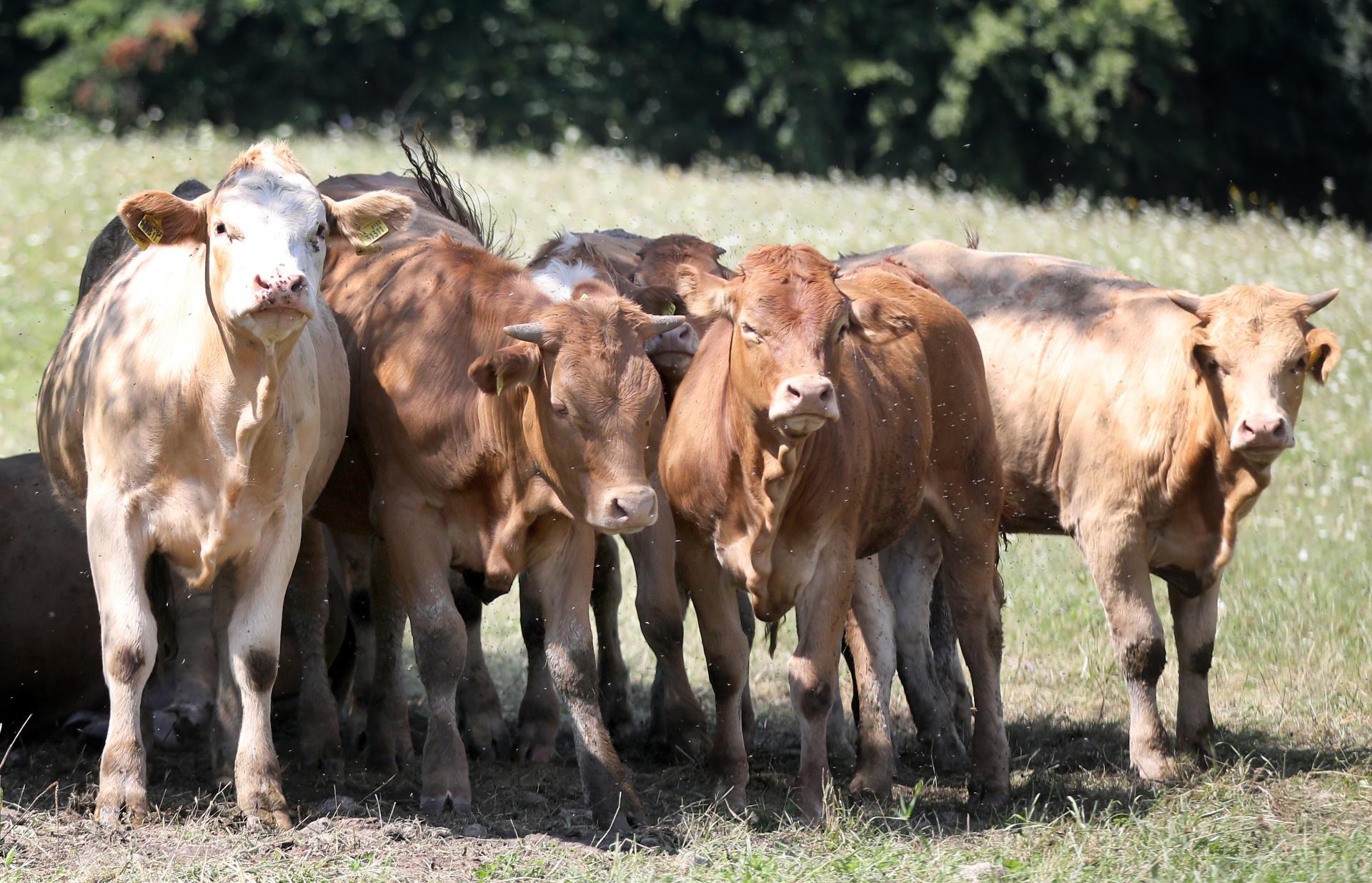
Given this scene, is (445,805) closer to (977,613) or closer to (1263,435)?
(977,613)

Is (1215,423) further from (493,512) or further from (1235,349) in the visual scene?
(493,512)

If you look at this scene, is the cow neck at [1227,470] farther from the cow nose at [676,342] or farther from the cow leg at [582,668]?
the cow leg at [582,668]

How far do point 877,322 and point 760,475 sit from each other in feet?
2.49

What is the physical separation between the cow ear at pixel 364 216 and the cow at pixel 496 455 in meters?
0.63

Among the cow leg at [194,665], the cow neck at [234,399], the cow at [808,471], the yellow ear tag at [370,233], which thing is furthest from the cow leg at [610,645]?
the cow neck at [234,399]

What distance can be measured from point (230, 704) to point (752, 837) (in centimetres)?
218

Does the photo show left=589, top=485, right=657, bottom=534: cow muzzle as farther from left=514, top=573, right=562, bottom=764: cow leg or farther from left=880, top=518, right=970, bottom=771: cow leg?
left=880, top=518, right=970, bottom=771: cow leg

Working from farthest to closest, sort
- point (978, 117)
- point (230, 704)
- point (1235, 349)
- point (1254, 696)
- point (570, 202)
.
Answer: point (978, 117), point (570, 202), point (1254, 696), point (1235, 349), point (230, 704)

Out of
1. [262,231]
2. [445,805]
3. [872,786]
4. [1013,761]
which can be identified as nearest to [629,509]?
[445,805]

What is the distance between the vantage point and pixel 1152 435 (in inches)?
295

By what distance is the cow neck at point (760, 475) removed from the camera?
20.2 feet

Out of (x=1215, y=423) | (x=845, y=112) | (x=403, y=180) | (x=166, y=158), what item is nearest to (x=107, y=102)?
(x=166, y=158)

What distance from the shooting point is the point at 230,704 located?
6.49 metres

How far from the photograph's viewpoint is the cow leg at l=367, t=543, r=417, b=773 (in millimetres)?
7258
